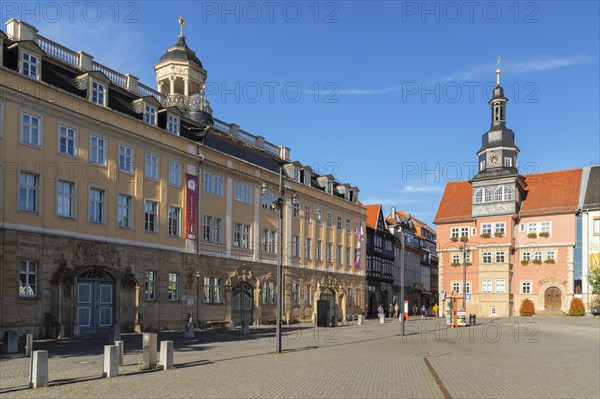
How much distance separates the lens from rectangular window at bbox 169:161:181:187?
37125 millimetres

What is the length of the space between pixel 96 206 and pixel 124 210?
2014 millimetres

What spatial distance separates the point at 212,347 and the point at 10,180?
38.1 feet

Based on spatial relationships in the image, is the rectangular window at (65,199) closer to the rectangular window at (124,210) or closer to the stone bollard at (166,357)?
the rectangular window at (124,210)

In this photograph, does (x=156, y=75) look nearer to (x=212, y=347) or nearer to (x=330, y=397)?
(x=212, y=347)

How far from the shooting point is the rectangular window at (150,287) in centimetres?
3444

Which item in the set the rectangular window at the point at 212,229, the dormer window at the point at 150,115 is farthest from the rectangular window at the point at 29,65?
the rectangular window at the point at 212,229

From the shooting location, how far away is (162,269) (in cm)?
3569

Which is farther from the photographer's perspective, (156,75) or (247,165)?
(156,75)

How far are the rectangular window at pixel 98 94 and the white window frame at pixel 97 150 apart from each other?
1.89 metres

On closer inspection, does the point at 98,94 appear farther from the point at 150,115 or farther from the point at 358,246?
the point at 358,246

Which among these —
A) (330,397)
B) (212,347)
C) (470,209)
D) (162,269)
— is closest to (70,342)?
(212,347)

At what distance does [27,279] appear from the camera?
90.0 ft

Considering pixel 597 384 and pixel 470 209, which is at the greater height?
pixel 470 209

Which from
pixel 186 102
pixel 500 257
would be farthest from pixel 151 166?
pixel 500 257
